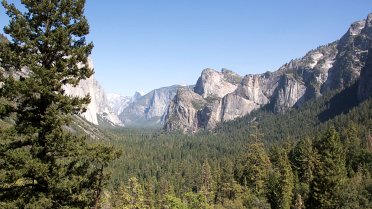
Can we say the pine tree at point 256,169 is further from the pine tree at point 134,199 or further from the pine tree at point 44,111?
the pine tree at point 44,111

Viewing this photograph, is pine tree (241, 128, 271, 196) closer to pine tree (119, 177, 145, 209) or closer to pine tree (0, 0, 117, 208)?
pine tree (119, 177, 145, 209)

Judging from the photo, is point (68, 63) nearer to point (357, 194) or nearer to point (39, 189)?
point (39, 189)

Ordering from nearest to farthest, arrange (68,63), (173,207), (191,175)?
(68,63) < (173,207) < (191,175)

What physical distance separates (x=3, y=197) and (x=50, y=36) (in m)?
7.25

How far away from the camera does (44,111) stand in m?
16.9

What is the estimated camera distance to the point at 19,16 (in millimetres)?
17297

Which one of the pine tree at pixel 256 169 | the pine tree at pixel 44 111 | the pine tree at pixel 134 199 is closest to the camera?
the pine tree at pixel 44 111

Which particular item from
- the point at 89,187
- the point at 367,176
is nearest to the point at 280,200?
the point at 367,176

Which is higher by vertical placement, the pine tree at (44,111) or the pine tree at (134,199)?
the pine tree at (44,111)

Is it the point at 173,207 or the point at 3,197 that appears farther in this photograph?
the point at 173,207

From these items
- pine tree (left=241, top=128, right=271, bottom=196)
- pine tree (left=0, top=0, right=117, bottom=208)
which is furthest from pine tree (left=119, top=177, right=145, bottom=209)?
pine tree (left=241, top=128, right=271, bottom=196)

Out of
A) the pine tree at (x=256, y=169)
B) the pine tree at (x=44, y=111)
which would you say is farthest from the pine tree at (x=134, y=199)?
the pine tree at (x=256, y=169)

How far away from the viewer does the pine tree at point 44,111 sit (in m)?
16.2

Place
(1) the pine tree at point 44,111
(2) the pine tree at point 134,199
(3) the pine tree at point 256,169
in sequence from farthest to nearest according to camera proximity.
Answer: (3) the pine tree at point 256,169
(2) the pine tree at point 134,199
(1) the pine tree at point 44,111
